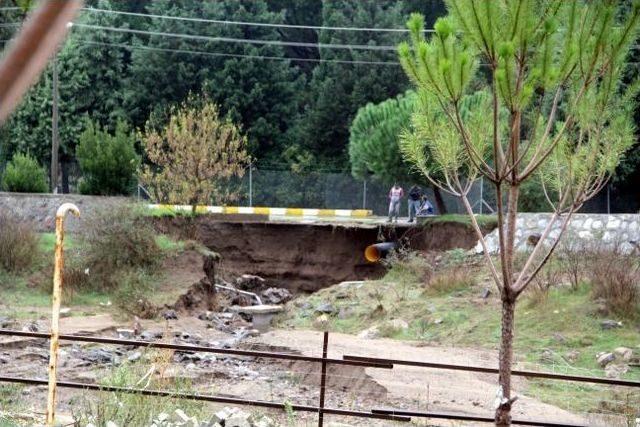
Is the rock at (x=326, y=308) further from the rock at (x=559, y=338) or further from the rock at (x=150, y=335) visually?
the rock at (x=559, y=338)

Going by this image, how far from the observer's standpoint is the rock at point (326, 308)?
25312mm

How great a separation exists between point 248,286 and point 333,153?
74.3ft

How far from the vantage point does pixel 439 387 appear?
1512 centimetres

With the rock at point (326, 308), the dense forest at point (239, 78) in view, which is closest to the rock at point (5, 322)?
the rock at point (326, 308)

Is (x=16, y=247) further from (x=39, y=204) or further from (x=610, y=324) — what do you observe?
(x=610, y=324)

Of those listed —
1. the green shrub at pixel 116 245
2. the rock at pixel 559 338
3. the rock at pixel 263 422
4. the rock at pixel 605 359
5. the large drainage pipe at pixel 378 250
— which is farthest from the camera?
the large drainage pipe at pixel 378 250

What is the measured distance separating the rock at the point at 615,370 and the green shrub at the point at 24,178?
2388 centimetres

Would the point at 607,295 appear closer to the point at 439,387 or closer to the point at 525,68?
the point at 439,387

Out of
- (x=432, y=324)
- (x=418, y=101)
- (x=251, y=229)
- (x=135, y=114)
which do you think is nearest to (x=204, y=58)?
(x=135, y=114)

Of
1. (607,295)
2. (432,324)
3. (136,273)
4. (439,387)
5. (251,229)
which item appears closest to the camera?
(439,387)

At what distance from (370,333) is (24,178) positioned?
17409mm

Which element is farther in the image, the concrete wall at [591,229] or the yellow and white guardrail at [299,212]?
the yellow and white guardrail at [299,212]

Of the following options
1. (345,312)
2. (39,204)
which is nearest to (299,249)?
(39,204)

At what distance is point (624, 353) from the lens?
16594 millimetres
